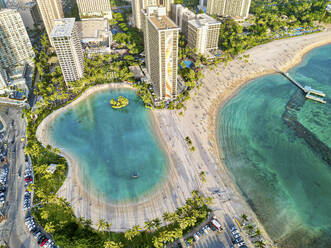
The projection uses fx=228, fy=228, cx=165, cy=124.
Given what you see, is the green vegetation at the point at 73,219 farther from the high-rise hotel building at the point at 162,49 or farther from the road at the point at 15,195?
the high-rise hotel building at the point at 162,49

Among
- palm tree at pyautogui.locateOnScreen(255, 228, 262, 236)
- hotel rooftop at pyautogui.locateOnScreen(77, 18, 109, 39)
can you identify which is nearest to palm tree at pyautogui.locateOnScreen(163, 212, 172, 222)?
palm tree at pyautogui.locateOnScreen(255, 228, 262, 236)

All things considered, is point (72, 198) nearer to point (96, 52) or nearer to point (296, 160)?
point (296, 160)

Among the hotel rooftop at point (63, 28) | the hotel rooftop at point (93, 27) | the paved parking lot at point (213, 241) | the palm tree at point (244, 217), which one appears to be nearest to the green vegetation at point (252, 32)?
the hotel rooftop at point (93, 27)

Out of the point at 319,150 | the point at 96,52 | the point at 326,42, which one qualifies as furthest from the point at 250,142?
the point at 326,42

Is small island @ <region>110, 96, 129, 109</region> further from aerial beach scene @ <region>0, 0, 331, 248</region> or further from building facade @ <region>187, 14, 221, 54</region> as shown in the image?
building facade @ <region>187, 14, 221, 54</region>

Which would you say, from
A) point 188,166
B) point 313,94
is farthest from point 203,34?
point 188,166

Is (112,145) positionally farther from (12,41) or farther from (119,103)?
(12,41)
